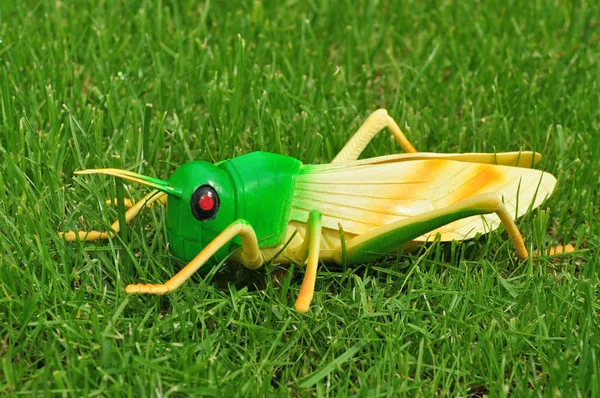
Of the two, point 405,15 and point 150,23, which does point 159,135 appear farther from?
point 405,15

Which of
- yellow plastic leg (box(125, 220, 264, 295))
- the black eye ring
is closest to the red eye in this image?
the black eye ring

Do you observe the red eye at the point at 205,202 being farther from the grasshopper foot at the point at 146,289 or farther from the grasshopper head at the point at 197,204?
the grasshopper foot at the point at 146,289

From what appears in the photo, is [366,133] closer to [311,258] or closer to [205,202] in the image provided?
[311,258]

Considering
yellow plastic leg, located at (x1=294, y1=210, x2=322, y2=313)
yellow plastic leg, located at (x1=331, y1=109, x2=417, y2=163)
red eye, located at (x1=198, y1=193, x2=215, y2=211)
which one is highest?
red eye, located at (x1=198, y1=193, x2=215, y2=211)

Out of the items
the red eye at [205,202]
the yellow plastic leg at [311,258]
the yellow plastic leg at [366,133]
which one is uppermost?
the red eye at [205,202]

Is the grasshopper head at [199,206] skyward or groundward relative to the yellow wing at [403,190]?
skyward

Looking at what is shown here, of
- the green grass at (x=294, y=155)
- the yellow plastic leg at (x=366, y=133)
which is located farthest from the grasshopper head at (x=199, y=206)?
the yellow plastic leg at (x=366, y=133)

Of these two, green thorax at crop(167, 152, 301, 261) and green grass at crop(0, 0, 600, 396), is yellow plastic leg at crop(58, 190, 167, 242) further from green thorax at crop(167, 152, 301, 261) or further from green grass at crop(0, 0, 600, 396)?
green thorax at crop(167, 152, 301, 261)
